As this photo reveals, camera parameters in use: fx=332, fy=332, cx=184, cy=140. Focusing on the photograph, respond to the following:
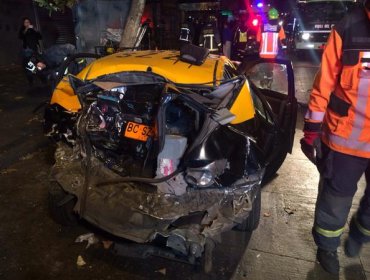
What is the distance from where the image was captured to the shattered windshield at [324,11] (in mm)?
13234

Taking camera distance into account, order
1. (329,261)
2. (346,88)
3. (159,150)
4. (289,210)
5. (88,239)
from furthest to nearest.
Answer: (289,210) → (88,239) → (329,261) → (159,150) → (346,88)

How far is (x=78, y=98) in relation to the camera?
2.82 meters

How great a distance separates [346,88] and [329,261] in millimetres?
1367

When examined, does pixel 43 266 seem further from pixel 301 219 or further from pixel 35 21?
pixel 35 21

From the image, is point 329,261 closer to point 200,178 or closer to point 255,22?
point 200,178

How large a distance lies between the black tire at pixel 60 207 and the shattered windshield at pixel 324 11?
13.3 m

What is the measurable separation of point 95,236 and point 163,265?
2.30 ft

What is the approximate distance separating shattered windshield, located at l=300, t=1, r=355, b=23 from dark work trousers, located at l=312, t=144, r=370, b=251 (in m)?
12.6

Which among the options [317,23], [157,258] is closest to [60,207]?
[157,258]

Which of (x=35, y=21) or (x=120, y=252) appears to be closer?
(x=120, y=252)

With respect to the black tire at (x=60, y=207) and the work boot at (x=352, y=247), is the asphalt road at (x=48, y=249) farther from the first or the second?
the work boot at (x=352, y=247)

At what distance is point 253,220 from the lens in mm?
2912

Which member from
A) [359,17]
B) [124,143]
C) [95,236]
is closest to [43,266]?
[95,236]

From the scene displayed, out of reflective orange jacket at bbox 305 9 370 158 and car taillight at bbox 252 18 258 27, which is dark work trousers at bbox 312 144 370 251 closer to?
reflective orange jacket at bbox 305 9 370 158
